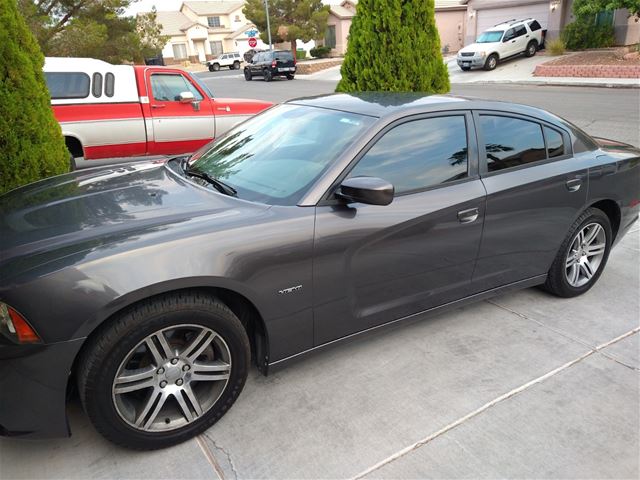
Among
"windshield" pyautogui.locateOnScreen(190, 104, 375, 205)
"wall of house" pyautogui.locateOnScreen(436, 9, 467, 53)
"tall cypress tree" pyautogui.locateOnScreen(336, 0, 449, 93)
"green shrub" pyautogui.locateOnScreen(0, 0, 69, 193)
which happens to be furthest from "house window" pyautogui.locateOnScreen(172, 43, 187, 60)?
"windshield" pyautogui.locateOnScreen(190, 104, 375, 205)

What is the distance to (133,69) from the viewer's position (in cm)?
761

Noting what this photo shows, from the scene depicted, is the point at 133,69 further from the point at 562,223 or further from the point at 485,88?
the point at 485,88

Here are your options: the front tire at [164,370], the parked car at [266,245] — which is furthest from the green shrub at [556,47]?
the front tire at [164,370]

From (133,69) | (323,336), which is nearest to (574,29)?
(133,69)

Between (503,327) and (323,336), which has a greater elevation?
(323,336)

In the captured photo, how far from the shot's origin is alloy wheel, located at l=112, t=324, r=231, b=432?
7.59 feet

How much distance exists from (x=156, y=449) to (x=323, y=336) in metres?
0.99

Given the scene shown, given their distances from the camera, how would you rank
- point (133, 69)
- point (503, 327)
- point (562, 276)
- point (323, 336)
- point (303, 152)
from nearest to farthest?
Result: 1. point (323, 336)
2. point (303, 152)
3. point (503, 327)
4. point (562, 276)
5. point (133, 69)

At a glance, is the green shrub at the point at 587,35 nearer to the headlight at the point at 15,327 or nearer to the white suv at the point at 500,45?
the white suv at the point at 500,45

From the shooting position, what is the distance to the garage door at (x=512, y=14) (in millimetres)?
28516

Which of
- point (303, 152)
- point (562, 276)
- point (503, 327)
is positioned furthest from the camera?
point (562, 276)

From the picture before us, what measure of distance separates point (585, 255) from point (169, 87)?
20.7 ft

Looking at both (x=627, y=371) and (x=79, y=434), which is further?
(x=627, y=371)

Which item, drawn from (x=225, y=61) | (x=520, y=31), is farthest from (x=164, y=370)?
(x=225, y=61)
